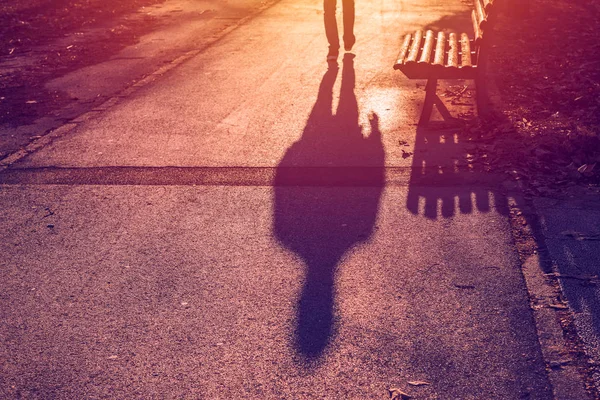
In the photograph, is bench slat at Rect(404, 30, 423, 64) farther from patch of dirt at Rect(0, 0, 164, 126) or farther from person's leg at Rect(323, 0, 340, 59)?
patch of dirt at Rect(0, 0, 164, 126)

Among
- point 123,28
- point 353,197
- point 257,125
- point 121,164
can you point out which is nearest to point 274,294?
point 353,197

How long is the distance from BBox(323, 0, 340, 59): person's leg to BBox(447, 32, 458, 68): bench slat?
2.50 metres

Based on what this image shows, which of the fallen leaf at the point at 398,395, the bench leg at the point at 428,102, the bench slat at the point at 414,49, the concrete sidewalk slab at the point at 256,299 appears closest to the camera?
the fallen leaf at the point at 398,395

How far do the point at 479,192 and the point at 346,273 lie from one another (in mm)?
1776

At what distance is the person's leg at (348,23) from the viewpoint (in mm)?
11203

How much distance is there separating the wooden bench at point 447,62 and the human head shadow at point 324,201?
725mm

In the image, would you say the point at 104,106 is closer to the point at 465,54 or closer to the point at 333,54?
the point at 333,54

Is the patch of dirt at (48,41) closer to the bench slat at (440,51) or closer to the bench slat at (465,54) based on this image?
the bench slat at (440,51)

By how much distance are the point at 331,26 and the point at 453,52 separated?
3.22m

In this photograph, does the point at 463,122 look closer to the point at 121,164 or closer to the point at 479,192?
the point at 479,192

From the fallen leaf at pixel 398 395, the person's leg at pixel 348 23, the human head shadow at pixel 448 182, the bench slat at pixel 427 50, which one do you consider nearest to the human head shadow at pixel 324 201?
the human head shadow at pixel 448 182

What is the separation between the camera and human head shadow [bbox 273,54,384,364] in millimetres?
4512

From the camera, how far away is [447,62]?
7.89 metres

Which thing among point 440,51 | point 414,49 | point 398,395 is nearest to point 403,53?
point 414,49
